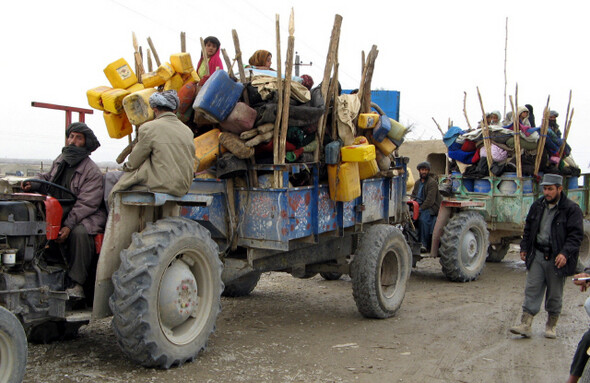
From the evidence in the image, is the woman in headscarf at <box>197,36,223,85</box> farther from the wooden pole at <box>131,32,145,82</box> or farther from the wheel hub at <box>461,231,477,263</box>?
the wheel hub at <box>461,231,477,263</box>

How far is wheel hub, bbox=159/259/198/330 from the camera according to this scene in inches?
190

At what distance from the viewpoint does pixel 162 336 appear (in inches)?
185

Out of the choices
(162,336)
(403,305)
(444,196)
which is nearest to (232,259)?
(162,336)

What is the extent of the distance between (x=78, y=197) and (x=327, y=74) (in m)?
2.97

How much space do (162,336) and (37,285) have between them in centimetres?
103

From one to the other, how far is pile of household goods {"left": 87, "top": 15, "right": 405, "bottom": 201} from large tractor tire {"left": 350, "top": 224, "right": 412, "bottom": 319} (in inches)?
33.6

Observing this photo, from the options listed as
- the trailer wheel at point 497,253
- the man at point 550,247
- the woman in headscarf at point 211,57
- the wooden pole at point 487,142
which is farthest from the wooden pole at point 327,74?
the trailer wheel at point 497,253

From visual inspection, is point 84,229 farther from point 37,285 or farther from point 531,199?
point 531,199

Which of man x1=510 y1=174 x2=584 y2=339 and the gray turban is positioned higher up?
the gray turban

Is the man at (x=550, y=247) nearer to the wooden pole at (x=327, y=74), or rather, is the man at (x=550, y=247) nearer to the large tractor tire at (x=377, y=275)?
the large tractor tire at (x=377, y=275)

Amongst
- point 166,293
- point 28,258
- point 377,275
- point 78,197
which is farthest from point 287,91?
point 28,258

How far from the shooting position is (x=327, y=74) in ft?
21.3

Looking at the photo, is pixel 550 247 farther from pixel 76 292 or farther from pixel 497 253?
pixel 497 253

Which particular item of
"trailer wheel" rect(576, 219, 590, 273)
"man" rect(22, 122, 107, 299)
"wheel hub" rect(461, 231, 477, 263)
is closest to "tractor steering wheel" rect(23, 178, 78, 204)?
"man" rect(22, 122, 107, 299)
